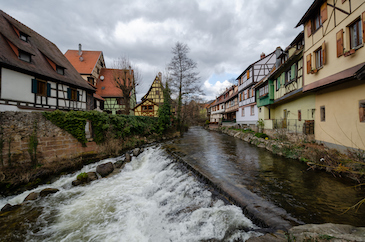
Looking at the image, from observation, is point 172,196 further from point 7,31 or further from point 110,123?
point 7,31

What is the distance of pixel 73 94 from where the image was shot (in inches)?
625

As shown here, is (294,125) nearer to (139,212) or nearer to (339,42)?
(339,42)

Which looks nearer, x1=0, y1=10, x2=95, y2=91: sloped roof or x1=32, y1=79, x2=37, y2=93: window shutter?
x1=0, y1=10, x2=95, y2=91: sloped roof

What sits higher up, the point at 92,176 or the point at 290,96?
the point at 290,96

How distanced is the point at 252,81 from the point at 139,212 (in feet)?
76.0

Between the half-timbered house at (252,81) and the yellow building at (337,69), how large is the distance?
12379mm

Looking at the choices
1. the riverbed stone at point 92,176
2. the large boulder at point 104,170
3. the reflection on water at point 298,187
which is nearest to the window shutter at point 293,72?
the reflection on water at point 298,187

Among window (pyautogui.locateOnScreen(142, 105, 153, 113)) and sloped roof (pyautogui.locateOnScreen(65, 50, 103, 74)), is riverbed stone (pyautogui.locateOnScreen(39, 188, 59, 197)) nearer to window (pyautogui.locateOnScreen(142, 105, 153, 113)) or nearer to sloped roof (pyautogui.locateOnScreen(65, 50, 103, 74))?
window (pyautogui.locateOnScreen(142, 105, 153, 113))

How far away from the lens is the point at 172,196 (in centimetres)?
577

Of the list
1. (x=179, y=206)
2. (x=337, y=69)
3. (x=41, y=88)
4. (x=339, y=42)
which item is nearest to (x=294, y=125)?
(x=337, y=69)

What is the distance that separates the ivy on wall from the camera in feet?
33.0

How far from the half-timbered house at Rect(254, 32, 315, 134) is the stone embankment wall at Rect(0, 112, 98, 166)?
15.3m

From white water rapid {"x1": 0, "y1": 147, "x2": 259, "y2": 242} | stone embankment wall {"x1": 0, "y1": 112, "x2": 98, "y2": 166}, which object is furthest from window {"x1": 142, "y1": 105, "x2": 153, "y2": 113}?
white water rapid {"x1": 0, "y1": 147, "x2": 259, "y2": 242}

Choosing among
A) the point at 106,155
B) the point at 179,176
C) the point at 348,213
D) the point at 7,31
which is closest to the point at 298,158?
the point at 348,213
